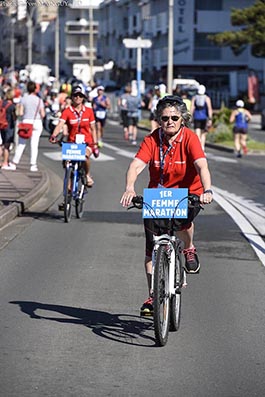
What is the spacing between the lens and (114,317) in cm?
895

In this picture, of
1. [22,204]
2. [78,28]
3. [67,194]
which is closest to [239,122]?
[22,204]

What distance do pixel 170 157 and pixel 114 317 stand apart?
148 cm

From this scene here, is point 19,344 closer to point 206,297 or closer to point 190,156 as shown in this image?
point 190,156

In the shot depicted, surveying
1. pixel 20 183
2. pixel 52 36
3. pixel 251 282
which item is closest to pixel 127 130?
pixel 20 183

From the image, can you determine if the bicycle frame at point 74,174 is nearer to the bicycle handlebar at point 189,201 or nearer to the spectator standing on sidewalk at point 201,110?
the bicycle handlebar at point 189,201

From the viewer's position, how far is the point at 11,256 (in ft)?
39.6

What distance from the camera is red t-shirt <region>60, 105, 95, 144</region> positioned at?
15.7 metres

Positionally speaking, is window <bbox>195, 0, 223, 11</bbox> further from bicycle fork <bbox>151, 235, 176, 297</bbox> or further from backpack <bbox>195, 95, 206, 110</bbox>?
bicycle fork <bbox>151, 235, 176, 297</bbox>

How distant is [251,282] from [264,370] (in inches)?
136

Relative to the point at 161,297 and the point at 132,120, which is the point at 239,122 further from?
the point at 161,297

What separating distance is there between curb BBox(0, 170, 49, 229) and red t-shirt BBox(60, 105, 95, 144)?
1.28 metres

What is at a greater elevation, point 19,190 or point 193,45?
point 193,45

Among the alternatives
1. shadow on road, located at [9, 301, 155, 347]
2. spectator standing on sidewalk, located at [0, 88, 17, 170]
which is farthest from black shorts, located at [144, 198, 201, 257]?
spectator standing on sidewalk, located at [0, 88, 17, 170]

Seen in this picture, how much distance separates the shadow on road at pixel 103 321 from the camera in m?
8.24
